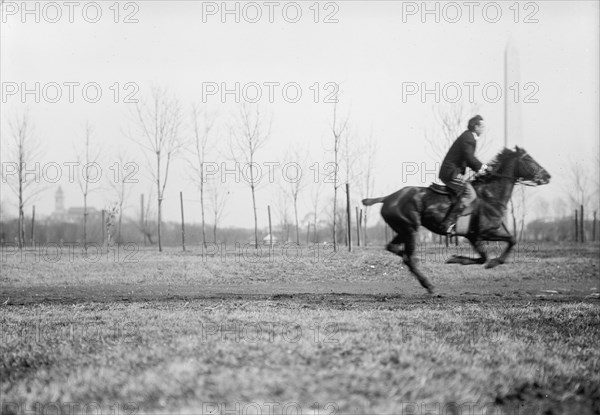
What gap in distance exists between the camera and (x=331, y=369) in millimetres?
5730

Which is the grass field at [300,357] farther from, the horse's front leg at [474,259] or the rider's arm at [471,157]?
the rider's arm at [471,157]

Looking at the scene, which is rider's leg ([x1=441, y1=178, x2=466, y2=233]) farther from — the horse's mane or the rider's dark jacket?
the horse's mane

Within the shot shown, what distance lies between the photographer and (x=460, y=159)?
31.4 ft

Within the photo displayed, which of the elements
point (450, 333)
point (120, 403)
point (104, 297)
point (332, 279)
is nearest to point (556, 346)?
point (450, 333)

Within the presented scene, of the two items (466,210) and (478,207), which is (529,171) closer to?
(478,207)

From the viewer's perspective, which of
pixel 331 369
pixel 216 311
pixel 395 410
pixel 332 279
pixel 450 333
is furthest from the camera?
pixel 332 279

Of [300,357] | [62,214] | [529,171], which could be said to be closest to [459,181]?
[529,171]

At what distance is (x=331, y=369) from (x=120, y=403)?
2.18 metres

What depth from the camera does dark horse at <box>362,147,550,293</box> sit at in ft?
32.1

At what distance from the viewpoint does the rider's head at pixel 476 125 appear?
932cm

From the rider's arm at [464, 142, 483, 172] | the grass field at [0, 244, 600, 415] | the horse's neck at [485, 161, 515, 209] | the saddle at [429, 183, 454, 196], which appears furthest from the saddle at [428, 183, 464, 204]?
the grass field at [0, 244, 600, 415]

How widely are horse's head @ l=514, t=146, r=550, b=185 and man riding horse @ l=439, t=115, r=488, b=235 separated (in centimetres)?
68

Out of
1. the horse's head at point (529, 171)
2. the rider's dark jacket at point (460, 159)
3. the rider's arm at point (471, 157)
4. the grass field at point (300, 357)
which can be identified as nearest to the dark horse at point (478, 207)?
the horse's head at point (529, 171)

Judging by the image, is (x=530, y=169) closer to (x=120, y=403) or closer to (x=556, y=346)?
(x=556, y=346)
